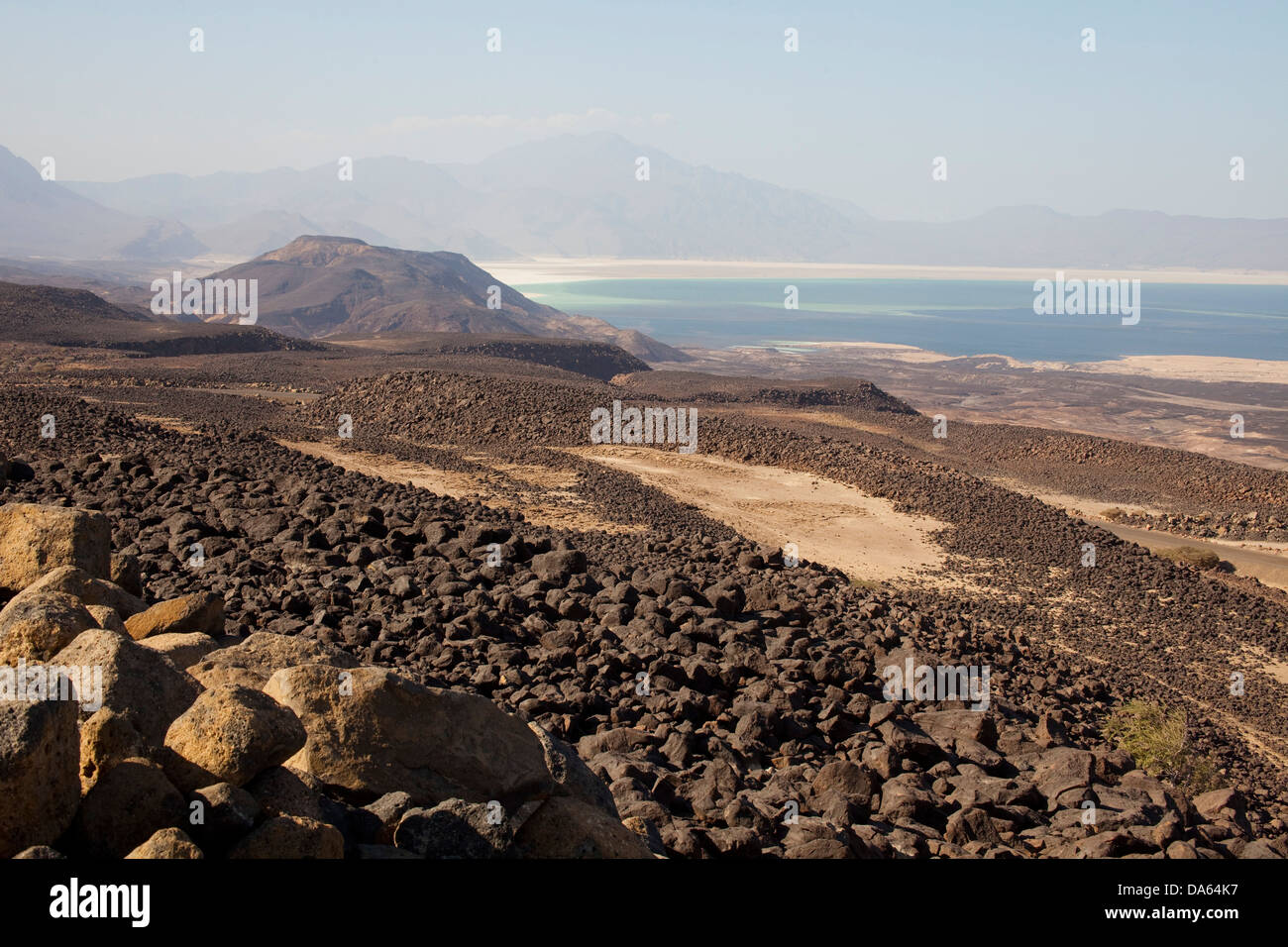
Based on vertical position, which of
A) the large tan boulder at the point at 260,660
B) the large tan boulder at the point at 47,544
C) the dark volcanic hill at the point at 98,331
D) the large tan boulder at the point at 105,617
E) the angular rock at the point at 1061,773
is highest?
the dark volcanic hill at the point at 98,331

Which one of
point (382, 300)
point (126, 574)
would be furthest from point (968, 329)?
point (126, 574)

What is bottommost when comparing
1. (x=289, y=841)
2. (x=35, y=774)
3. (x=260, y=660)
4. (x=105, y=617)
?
(x=289, y=841)

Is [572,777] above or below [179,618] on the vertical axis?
below

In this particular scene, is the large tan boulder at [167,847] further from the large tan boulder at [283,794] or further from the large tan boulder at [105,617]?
the large tan boulder at [105,617]

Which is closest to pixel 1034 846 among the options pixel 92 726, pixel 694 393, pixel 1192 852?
pixel 1192 852

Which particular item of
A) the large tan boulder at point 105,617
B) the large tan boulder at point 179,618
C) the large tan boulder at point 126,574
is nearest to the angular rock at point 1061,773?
the large tan boulder at point 179,618

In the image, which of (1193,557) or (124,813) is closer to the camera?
(124,813)

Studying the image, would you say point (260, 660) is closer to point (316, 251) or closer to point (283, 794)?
point (283, 794)

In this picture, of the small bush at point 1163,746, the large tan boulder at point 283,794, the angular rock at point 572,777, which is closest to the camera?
the large tan boulder at point 283,794
